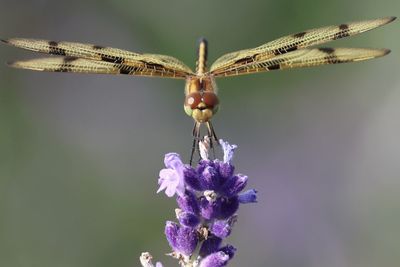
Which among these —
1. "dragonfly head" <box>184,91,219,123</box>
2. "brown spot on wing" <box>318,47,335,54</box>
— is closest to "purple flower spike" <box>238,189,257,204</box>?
"dragonfly head" <box>184,91,219,123</box>

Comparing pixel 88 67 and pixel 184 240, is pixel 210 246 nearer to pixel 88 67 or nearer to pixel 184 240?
pixel 184 240

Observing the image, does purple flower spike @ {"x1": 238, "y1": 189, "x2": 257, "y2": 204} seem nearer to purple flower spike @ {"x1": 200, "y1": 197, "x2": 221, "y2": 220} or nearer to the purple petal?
purple flower spike @ {"x1": 200, "y1": 197, "x2": 221, "y2": 220}

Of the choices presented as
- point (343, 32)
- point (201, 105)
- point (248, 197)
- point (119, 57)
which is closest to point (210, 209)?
point (248, 197)

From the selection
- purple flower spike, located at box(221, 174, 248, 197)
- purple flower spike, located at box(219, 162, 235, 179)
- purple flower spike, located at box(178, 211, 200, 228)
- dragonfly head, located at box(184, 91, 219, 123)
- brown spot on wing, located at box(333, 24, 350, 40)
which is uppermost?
brown spot on wing, located at box(333, 24, 350, 40)

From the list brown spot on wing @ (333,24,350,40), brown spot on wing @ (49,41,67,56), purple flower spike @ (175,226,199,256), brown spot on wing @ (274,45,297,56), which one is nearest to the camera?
purple flower spike @ (175,226,199,256)

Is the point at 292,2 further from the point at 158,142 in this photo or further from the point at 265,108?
the point at 158,142

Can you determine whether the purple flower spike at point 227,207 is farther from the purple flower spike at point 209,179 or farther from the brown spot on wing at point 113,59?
the brown spot on wing at point 113,59

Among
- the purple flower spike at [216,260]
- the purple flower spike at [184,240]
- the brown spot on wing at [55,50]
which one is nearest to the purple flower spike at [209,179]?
the purple flower spike at [184,240]
